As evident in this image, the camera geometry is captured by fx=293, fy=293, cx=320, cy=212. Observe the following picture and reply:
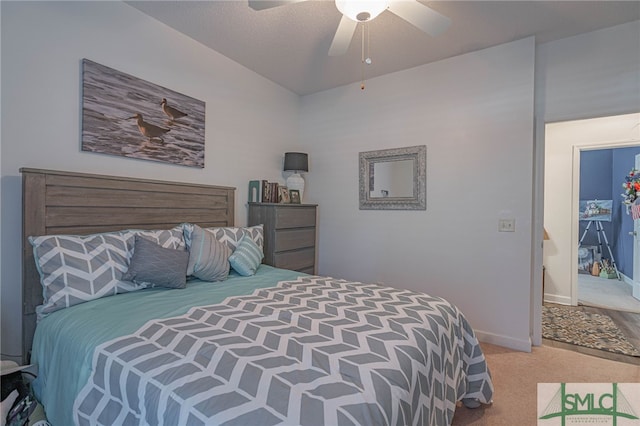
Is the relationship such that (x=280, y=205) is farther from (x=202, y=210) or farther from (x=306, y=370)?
(x=306, y=370)

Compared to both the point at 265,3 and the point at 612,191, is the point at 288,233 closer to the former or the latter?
the point at 265,3

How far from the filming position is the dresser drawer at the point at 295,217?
2982 millimetres

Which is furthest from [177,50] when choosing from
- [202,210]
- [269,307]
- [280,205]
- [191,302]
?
[269,307]

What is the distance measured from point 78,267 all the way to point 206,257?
2.27 feet

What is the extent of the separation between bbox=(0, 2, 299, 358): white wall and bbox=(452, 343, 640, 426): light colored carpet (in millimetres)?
2699

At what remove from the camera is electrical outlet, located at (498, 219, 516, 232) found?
257cm

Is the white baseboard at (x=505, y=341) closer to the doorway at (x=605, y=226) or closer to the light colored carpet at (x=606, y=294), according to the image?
the light colored carpet at (x=606, y=294)

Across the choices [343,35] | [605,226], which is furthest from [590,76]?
[605,226]

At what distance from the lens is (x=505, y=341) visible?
2611 mm

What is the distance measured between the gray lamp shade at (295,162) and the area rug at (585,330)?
118 inches

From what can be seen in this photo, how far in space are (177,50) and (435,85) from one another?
2405 mm

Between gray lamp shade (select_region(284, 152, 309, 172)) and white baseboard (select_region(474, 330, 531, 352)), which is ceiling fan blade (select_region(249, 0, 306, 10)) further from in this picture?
white baseboard (select_region(474, 330, 531, 352))

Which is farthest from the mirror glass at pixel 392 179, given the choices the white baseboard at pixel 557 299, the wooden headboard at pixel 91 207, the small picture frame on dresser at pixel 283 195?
the white baseboard at pixel 557 299

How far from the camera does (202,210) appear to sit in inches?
103
